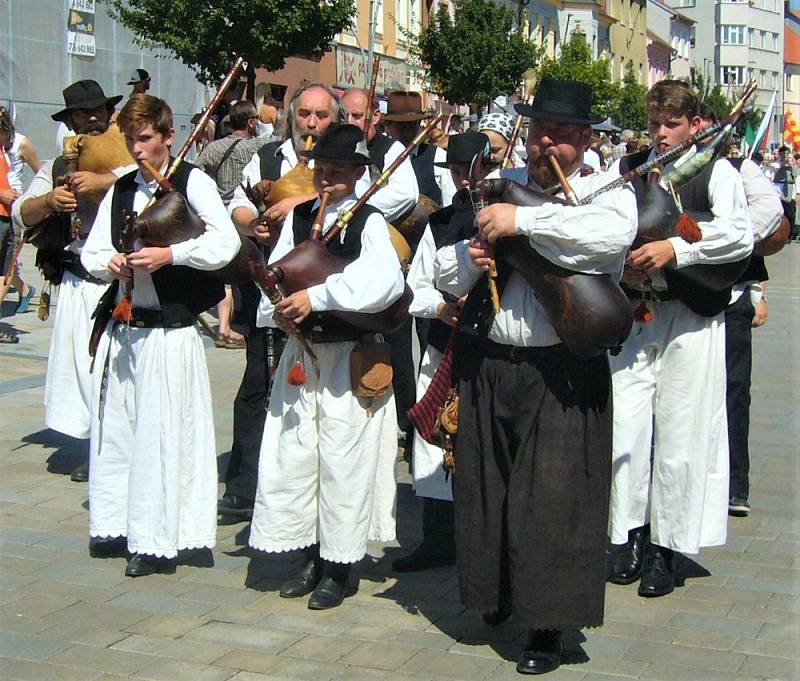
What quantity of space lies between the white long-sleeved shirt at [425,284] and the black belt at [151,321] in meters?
1.03

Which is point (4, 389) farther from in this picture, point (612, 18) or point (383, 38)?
point (612, 18)

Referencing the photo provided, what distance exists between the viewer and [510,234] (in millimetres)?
4551

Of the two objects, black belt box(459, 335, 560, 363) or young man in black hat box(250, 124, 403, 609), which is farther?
young man in black hat box(250, 124, 403, 609)

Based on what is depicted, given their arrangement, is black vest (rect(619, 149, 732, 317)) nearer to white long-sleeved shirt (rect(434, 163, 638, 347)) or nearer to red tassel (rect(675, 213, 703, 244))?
red tassel (rect(675, 213, 703, 244))

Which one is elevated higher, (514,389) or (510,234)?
(510,234)

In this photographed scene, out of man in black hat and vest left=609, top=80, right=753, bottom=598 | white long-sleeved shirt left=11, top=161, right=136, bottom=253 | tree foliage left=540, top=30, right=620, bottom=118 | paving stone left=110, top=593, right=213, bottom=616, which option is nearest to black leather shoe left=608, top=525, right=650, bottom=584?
man in black hat and vest left=609, top=80, right=753, bottom=598

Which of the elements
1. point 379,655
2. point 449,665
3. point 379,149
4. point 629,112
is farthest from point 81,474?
point 629,112

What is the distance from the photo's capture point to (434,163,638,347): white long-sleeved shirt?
177 inches

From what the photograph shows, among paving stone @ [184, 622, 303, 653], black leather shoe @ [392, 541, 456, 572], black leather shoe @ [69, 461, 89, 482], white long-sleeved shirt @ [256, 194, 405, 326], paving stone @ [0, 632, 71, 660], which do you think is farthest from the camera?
black leather shoe @ [69, 461, 89, 482]

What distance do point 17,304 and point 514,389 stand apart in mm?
10247

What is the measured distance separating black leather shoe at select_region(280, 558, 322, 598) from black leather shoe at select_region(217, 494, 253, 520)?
116cm

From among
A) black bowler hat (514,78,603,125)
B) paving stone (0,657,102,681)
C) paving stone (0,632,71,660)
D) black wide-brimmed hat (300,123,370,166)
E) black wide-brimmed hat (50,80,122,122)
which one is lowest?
paving stone (0,657,102,681)

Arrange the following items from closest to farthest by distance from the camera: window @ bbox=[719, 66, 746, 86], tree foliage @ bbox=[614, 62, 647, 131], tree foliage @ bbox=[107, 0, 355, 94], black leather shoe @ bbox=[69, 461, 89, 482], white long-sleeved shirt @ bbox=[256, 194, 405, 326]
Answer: white long-sleeved shirt @ bbox=[256, 194, 405, 326], black leather shoe @ bbox=[69, 461, 89, 482], tree foliage @ bbox=[107, 0, 355, 94], tree foliage @ bbox=[614, 62, 647, 131], window @ bbox=[719, 66, 746, 86]

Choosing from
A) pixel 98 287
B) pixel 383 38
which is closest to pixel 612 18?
pixel 383 38
